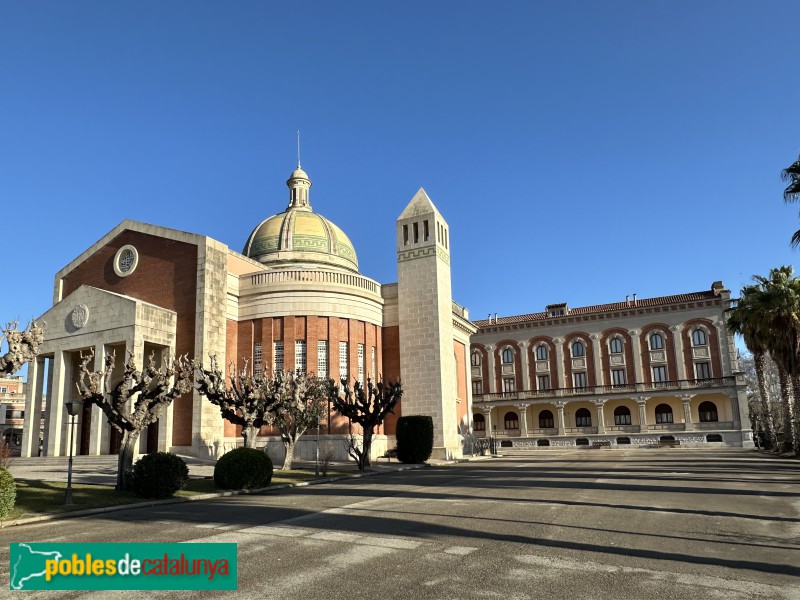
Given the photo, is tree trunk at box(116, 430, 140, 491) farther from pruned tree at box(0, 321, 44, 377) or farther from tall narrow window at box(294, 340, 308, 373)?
tall narrow window at box(294, 340, 308, 373)

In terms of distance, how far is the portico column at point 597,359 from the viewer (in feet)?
225

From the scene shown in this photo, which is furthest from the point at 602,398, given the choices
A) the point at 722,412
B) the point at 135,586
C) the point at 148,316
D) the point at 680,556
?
the point at 135,586

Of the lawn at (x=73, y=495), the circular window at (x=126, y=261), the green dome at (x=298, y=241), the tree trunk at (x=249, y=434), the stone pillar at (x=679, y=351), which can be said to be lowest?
the lawn at (x=73, y=495)

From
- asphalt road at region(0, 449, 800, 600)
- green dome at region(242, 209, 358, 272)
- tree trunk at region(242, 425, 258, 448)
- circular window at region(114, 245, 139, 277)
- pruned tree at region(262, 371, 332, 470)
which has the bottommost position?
asphalt road at region(0, 449, 800, 600)

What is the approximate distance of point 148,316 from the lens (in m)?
35.9

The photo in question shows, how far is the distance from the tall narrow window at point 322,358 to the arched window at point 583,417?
40.3 meters

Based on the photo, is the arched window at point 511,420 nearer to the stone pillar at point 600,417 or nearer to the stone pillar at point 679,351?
the stone pillar at point 600,417

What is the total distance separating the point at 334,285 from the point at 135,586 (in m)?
33.2

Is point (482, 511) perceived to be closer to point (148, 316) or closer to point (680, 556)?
point (680, 556)

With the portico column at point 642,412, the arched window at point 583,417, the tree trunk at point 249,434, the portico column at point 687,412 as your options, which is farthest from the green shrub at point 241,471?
the arched window at point 583,417

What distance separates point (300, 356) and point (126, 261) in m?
13.6

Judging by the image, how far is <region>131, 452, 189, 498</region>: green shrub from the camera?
734 inches

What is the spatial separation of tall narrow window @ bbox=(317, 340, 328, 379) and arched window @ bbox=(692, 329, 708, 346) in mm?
43543

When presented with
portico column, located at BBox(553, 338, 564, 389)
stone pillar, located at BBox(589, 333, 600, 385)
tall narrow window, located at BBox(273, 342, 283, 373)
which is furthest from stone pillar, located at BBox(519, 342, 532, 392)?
tall narrow window, located at BBox(273, 342, 283, 373)
